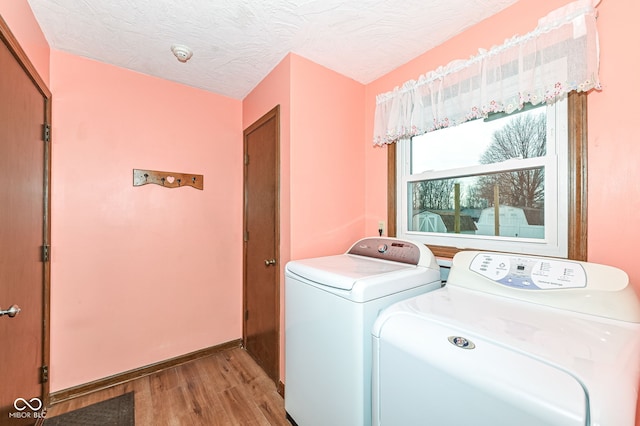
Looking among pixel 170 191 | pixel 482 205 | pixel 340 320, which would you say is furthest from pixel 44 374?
pixel 482 205

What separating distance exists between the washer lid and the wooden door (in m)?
1.37

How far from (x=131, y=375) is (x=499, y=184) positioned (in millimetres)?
2997

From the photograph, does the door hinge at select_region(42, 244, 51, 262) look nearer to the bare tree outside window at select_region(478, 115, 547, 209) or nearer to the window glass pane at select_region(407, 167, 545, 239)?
the window glass pane at select_region(407, 167, 545, 239)

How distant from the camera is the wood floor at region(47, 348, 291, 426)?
1.71 m

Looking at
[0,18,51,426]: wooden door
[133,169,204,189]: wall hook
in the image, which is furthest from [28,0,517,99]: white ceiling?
[133,169,204,189]: wall hook

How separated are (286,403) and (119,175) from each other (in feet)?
6.73

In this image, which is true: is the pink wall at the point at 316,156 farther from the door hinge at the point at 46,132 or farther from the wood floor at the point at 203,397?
the door hinge at the point at 46,132

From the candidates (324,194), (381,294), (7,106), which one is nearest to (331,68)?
(324,194)

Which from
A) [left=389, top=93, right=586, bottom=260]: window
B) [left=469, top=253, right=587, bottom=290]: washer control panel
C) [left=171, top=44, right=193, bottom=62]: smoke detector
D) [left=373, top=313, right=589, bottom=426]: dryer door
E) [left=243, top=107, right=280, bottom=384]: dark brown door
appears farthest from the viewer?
[left=243, top=107, right=280, bottom=384]: dark brown door

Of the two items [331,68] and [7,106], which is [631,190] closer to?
[331,68]

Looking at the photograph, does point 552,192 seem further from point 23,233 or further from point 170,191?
point 23,233

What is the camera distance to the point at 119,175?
81.0 inches

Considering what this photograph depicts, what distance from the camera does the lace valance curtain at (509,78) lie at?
1.21 m

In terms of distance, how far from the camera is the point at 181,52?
184cm
